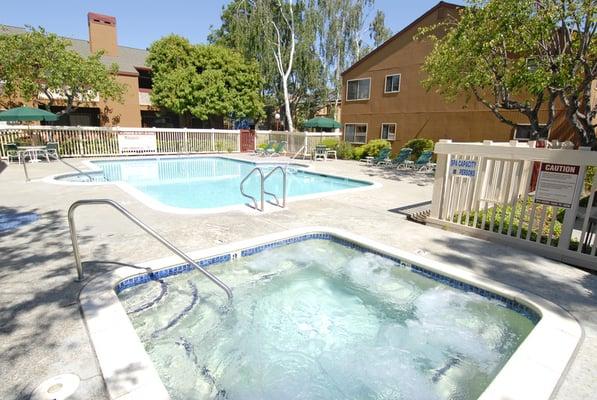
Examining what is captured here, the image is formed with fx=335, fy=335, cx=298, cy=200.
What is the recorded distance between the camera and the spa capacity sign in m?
4.23

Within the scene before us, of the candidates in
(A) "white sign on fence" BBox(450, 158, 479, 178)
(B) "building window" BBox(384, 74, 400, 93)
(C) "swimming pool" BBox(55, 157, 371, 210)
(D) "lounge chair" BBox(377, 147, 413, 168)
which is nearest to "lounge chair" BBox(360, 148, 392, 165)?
(D) "lounge chair" BBox(377, 147, 413, 168)

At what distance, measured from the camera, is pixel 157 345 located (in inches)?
121

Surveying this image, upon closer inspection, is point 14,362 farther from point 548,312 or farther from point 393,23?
point 393,23

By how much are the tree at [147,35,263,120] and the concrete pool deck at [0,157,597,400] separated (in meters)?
14.8

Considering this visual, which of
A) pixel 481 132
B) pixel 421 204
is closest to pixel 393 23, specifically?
pixel 481 132

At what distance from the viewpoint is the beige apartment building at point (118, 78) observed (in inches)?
907

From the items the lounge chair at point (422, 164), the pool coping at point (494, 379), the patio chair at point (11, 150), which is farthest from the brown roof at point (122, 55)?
the pool coping at point (494, 379)

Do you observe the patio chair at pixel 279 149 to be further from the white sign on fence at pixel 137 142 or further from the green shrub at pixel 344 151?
the white sign on fence at pixel 137 142

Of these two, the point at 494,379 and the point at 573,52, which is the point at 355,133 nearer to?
the point at 573,52

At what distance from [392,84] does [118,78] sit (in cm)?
Answer: 1784

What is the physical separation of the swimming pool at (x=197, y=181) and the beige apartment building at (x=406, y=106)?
6967mm

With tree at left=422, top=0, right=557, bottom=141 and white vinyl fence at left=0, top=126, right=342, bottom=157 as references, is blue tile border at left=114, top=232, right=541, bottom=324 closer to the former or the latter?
tree at left=422, top=0, right=557, bottom=141

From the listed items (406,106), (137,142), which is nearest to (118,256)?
(137,142)

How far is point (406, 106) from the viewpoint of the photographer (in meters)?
17.5
